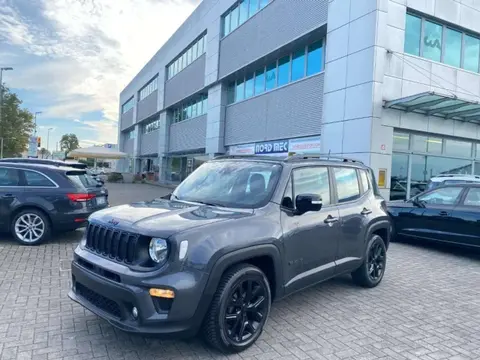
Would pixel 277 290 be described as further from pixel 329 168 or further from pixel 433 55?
pixel 433 55

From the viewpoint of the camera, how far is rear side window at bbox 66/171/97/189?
7.34m

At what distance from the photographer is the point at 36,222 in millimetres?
7113

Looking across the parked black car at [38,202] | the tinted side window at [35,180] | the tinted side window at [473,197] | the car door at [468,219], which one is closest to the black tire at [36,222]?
the parked black car at [38,202]

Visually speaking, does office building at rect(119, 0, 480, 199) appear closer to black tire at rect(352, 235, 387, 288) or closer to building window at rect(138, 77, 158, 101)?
black tire at rect(352, 235, 387, 288)

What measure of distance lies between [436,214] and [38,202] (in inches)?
320

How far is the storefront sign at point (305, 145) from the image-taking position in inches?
573

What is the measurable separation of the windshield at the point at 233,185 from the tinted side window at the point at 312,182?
274mm

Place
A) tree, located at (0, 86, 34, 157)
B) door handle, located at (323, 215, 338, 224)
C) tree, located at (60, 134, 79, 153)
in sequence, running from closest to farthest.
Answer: door handle, located at (323, 215, 338, 224)
tree, located at (0, 86, 34, 157)
tree, located at (60, 134, 79, 153)

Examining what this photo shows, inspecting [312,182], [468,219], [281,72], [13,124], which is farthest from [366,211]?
[13,124]

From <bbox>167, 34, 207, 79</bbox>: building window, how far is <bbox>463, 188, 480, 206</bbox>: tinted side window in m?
21.4

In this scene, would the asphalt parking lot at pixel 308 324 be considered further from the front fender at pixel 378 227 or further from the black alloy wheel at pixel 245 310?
the front fender at pixel 378 227

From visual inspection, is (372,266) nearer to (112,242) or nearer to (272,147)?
(112,242)

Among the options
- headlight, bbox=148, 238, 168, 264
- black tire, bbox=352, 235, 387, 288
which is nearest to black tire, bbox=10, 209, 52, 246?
headlight, bbox=148, 238, 168, 264

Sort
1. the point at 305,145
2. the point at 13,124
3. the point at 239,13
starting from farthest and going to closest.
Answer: the point at 13,124, the point at 239,13, the point at 305,145
